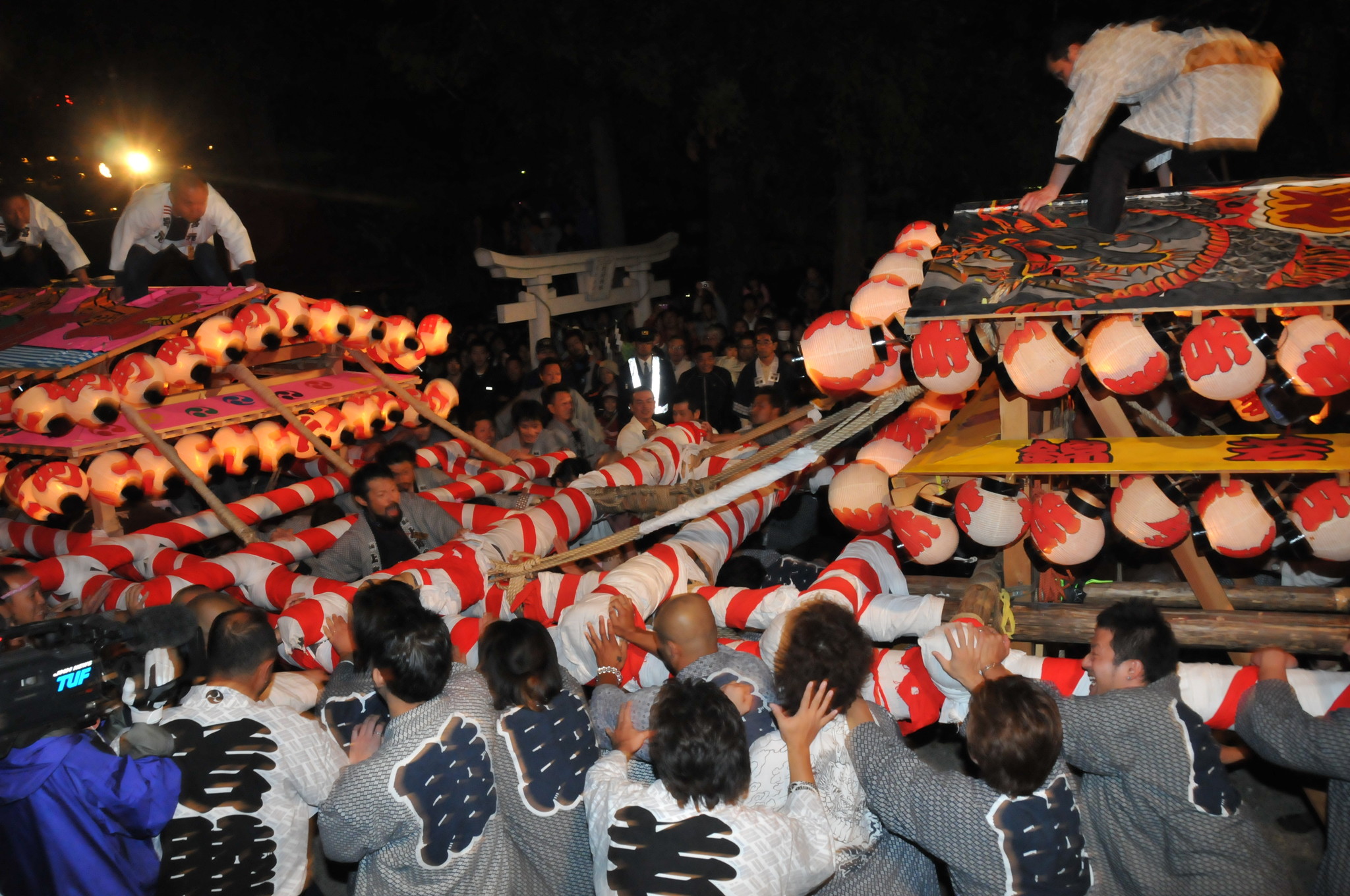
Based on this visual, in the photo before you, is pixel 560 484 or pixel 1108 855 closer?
pixel 1108 855

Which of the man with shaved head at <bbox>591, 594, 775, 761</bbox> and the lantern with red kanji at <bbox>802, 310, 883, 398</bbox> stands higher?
the lantern with red kanji at <bbox>802, 310, 883, 398</bbox>

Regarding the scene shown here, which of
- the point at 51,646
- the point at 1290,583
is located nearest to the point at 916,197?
the point at 1290,583

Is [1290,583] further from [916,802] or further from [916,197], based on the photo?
[916,197]

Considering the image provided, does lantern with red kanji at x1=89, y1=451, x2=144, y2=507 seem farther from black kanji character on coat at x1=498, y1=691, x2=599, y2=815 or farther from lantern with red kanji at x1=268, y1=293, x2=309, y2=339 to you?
black kanji character on coat at x1=498, y1=691, x2=599, y2=815

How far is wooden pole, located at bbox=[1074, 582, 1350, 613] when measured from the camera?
4.10m

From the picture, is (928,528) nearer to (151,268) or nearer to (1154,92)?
(1154,92)

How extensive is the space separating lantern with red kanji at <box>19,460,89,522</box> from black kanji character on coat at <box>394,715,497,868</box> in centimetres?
404

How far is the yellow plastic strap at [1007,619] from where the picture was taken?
3824mm

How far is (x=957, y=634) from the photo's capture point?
3102mm

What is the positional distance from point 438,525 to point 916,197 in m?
12.0

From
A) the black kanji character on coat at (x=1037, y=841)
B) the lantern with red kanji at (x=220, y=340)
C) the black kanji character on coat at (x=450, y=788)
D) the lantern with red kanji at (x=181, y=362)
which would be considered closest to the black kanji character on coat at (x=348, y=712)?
the black kanji character on coat at (x=450, y=788)

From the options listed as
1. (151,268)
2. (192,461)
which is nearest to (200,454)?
(192,461)

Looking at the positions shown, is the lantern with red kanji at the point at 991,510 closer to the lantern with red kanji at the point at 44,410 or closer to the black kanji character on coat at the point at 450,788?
the black kanji character on coat at the point at 450,788

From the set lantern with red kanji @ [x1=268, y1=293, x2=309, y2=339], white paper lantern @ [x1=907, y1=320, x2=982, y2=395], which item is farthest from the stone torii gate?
white paper lantern @ [x1=907, y1=320, x2=982, y2=395]
